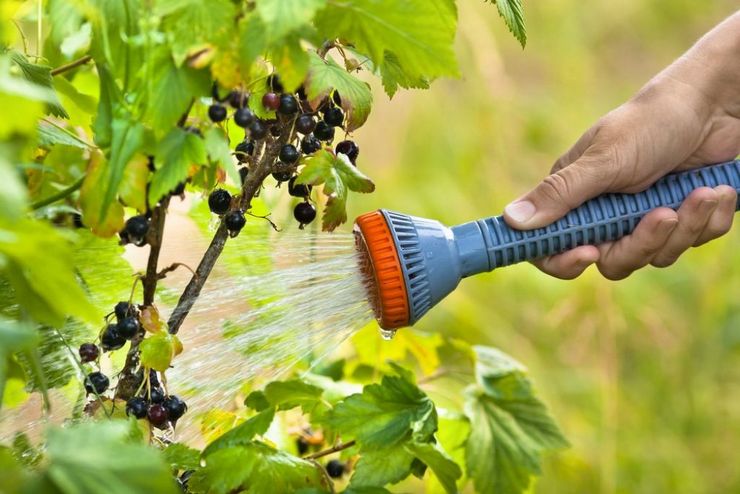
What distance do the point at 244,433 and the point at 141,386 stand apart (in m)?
0.10

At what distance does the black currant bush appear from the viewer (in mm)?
594

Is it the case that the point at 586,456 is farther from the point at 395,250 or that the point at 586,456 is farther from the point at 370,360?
the point at 395,250

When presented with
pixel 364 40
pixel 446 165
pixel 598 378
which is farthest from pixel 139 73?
pixel 446 165

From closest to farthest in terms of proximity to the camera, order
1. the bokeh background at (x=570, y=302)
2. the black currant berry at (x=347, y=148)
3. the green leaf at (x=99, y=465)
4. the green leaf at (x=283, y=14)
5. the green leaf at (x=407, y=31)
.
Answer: the green leaf at (x=99, y=465) → the green leaf at (x=283, y=14) → the green leaf at (x=407, y=31) → the black currant berry at (x=347, y=148) → the bokeh background at (x=570, y=302)

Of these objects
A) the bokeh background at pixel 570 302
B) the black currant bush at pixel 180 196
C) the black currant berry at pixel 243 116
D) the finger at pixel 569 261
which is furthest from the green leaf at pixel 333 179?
the bokeh background at pixel 570 302

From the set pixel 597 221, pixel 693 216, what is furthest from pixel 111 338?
pixel 693 216

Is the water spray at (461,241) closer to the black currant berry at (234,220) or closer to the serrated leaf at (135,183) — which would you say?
the black currant berry at (234,220)

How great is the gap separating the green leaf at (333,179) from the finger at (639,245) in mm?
392

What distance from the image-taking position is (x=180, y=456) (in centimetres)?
87

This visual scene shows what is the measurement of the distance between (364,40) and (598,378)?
6.28 feet

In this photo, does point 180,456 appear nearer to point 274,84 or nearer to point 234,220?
point 234,220

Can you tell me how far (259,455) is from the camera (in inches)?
36.6

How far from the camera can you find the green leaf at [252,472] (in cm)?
90

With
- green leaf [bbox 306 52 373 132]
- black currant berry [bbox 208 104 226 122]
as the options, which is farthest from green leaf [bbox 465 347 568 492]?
black currant berry [bbox 208 104 226 122]
